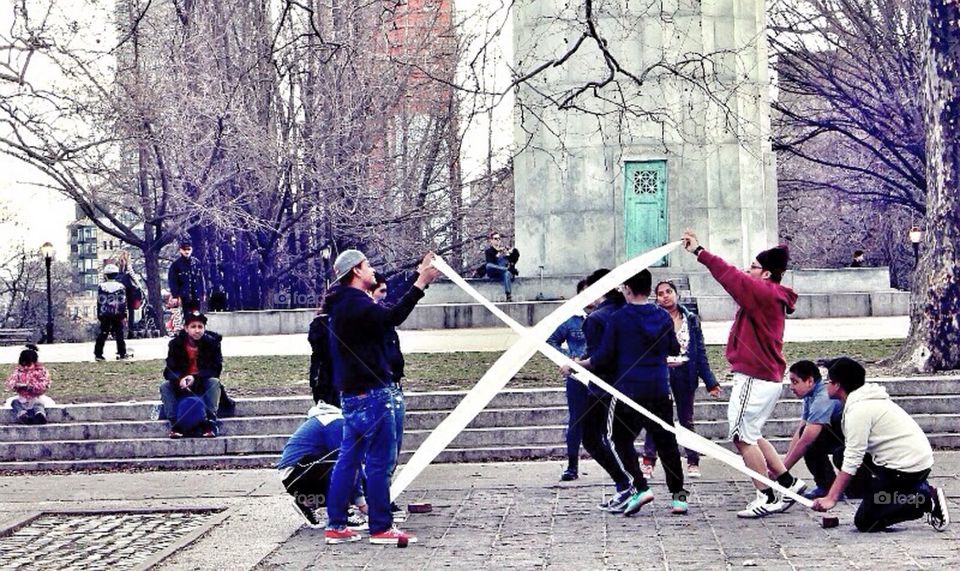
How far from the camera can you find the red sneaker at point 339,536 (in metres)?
10.4

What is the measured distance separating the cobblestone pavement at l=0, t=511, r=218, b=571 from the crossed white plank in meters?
1.68

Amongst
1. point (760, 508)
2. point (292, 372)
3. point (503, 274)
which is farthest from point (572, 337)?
point (503, 274)

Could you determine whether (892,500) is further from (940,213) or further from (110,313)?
(110,313)

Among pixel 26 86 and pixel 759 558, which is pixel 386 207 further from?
pixel 759 558

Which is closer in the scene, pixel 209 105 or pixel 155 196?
pixel 209 105

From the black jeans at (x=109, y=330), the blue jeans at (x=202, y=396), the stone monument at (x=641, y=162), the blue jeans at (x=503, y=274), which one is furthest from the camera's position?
the blue jeans at (x=503, y=274)

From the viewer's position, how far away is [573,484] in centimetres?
1298

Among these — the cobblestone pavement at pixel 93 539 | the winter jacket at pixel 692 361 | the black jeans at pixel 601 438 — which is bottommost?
the cobblestone pavement at pixel 93 539

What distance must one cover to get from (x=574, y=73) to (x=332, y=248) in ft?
49.1

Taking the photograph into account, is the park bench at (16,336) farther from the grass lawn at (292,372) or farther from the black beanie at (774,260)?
the black beanie at (774,260)

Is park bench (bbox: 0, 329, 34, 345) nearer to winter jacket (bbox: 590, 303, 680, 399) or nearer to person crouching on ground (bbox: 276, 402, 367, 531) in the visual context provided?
person crouching on ground (bbox: 276, 402, 367, 531)

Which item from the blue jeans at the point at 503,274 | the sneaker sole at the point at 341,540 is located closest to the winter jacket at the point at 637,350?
the sneaker sole at the point at 341,540

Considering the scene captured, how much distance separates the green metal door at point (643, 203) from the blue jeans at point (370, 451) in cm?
2035

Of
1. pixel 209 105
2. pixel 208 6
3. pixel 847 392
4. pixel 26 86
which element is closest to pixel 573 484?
pixel 847 392
